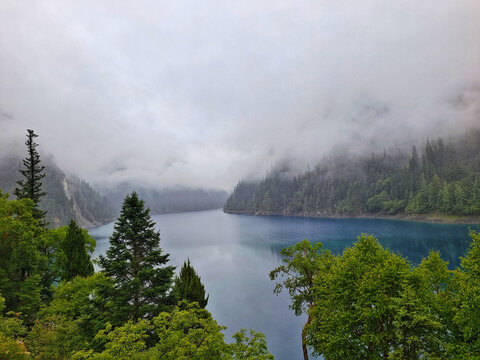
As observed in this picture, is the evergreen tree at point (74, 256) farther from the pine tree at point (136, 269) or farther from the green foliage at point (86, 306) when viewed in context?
the pine tree at point (136, 269)

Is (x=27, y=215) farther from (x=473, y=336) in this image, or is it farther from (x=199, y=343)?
(x=473, y=336)

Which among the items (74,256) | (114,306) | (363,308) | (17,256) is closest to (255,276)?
(74,256)

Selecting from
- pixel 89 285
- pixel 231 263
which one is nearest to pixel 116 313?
pixel 89 285

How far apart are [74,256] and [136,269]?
67.8 ft

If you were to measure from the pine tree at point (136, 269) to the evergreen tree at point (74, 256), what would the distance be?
59.5 ft

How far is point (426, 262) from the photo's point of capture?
22.0 m

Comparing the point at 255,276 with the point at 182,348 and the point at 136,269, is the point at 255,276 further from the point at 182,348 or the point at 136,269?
the point at 182,348

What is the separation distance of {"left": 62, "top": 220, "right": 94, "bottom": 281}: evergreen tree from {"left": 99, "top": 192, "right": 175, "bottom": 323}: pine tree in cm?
1814

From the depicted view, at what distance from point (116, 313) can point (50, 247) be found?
2664 cm

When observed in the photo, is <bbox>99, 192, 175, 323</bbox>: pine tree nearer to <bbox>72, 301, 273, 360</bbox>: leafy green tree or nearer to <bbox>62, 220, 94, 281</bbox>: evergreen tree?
<bbox>72, 301, 273, 360</bbox>: leafy green tree

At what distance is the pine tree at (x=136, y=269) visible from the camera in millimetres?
19500

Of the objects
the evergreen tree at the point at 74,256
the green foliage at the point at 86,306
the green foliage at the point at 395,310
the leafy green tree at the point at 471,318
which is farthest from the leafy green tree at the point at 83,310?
the leafy green tree at the point at 471,318

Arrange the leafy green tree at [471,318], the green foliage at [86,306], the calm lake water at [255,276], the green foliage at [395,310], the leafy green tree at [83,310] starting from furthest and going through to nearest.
A: 1. the calm lake water at [255,276]
2. the green foliage at [86,306]
3. the leafy green tree at [83,310]
4. the green foliage at [395,310]
5. the leafy green tree at [471,318]

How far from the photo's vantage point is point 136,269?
2078cm
